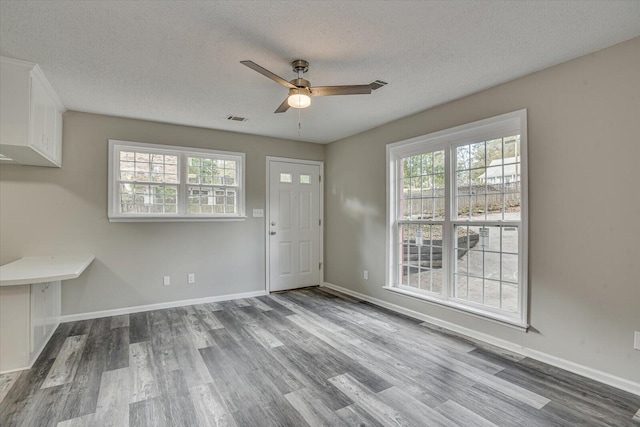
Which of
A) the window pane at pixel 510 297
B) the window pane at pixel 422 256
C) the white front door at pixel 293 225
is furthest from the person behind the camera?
the white front door at pixel 293 225

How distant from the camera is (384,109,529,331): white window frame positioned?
2883 millimetres

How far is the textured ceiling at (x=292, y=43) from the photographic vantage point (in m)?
1.98

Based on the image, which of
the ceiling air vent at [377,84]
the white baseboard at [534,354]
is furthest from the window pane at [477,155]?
the white baseboard at [534,354]

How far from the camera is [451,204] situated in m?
3.58

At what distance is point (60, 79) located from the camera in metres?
2.97

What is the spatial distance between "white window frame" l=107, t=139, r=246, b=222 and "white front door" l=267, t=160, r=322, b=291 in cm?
50

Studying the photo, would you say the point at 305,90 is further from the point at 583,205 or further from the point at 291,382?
the point at 583,205

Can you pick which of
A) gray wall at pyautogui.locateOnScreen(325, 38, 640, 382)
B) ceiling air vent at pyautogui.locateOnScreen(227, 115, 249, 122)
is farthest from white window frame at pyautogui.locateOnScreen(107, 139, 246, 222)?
gray wall at pyautogui.locateOnScreen(325, 38, 640, 382)

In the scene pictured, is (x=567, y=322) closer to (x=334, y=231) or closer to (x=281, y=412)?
(x=281, y=412)

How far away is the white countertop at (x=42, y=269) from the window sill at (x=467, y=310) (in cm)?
345

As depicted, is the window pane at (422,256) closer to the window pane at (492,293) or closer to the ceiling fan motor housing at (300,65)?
the window pane at (492,293)

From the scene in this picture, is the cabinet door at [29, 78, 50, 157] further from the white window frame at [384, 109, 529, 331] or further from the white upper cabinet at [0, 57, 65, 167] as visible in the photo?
the white window frame at [384, 109, 529, 331]

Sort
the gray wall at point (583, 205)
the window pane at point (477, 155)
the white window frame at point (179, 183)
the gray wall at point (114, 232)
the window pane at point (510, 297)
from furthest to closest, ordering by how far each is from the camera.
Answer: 1. the white window frame at point (179, 183)
2. the gray wall at point (114, 232)
3. the window pane at point (477, 155)
4. the window pane at point (510, 297)
5. the gray wall at point (583, 205)

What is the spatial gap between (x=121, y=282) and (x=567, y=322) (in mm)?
4798
